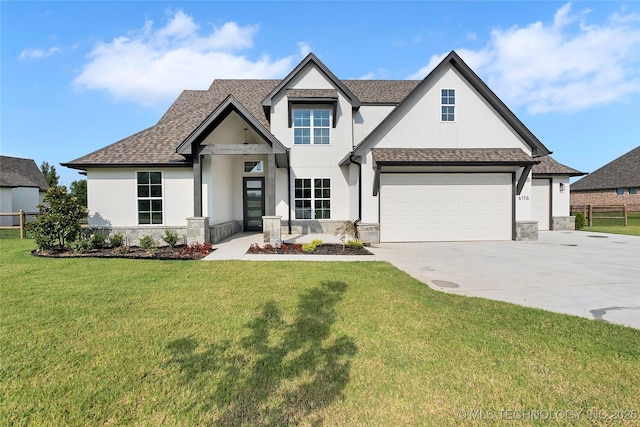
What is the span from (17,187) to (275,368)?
35944 mm

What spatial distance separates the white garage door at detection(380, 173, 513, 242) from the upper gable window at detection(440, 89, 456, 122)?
2.47m

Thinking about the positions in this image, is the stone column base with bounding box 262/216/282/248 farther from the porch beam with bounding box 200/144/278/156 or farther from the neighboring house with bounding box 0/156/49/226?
the neighboring house with bounding box 0/156/49/226

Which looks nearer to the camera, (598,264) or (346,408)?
(346,408)

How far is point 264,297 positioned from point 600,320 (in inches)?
206

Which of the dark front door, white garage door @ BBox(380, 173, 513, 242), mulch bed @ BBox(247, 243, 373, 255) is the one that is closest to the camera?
mulch bed @ BBox(247, 243, 373, 255)

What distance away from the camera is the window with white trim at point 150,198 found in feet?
39.1

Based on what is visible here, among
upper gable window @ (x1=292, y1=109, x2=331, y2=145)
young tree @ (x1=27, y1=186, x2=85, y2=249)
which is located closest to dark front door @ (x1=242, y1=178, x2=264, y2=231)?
upper gable window @ (x1=292, y1=109, x2=331, y2=145)

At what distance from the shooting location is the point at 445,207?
482 inches

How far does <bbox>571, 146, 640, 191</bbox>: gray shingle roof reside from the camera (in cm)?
3105

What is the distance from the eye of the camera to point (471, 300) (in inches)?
200

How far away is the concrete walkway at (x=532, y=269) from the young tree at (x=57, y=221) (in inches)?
192

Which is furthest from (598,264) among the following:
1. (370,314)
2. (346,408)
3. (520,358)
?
(346,408)

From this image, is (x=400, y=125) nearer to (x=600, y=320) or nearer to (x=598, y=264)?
(x=598, y=264)

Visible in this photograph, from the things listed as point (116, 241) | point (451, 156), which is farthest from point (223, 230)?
point (451, 156)
